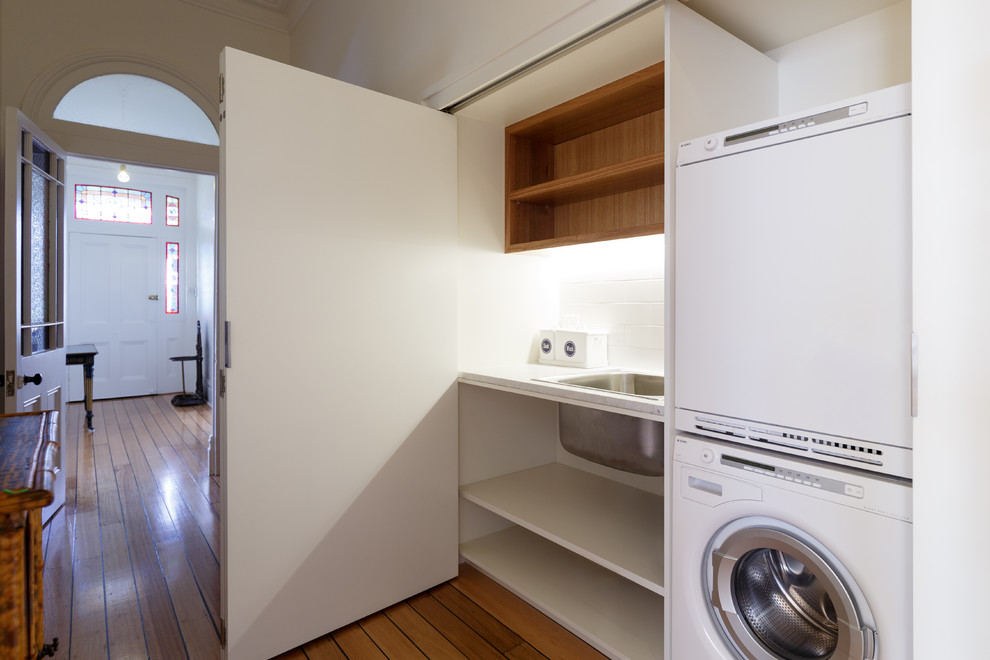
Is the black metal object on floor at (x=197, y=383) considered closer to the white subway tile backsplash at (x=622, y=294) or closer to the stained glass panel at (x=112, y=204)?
the stained glass panel at (x=112, y=204)

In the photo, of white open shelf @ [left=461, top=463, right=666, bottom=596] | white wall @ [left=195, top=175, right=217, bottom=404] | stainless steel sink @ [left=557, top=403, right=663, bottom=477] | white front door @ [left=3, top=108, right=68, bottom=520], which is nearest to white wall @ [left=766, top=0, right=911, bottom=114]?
stainless steel sink @ [left=557, top=403, right=663, bottom=477]

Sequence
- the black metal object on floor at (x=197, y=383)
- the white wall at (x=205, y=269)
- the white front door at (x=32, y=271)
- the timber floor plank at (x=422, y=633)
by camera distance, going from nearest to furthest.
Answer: the timber floor plank at (x=422, y=633)
the white front door at (x=32, y=271)
the black metal object on floor at (x=197, y=383)
the white wall at (x=205, y=269)

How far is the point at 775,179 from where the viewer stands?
1.29 m

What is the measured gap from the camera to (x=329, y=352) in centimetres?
193

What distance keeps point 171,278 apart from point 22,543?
7.11 meters

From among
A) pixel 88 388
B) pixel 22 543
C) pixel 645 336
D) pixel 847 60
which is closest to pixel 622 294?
pixel 645 336

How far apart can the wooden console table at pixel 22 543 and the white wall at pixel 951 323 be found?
151cm

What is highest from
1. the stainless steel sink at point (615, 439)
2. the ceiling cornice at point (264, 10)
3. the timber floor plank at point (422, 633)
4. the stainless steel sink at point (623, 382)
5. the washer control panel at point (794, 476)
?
the ceiling cornice at point (264, 10)

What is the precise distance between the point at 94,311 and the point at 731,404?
751cm

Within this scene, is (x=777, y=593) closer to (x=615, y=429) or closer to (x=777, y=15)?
(x=615, y=429)

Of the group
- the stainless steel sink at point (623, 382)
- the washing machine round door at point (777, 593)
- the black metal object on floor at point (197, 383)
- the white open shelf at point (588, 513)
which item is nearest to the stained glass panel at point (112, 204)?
the black metal object on floor at point (197, 383)

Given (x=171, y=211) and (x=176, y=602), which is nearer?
(x=176, y=602)

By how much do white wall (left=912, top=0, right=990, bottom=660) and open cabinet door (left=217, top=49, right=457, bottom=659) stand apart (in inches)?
63.1

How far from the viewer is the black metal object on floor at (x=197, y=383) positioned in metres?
6.38
